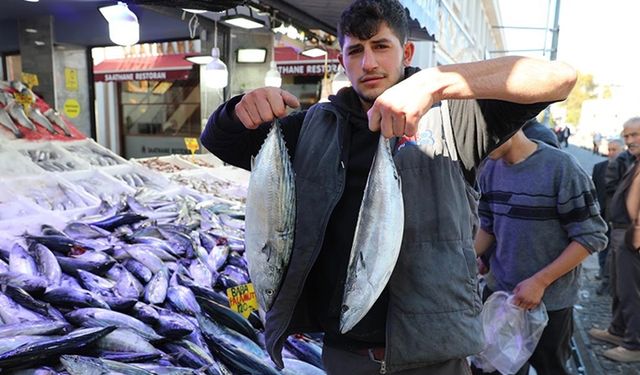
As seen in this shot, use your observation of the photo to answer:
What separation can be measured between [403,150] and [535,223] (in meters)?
1.91

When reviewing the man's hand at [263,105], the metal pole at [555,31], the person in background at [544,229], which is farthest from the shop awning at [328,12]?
the metal pole at [555,31]

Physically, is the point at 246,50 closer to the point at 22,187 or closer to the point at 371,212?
the point at 22,187

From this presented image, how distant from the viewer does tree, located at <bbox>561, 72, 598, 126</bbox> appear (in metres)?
73.8

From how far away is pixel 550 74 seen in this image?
139cm

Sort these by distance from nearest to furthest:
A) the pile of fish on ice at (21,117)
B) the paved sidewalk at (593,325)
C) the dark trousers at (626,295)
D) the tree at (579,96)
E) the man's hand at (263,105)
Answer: the man's hand at (263,105) → the paved sidewalk at (593,325) → the dark trousers at (626,295) → the pile of fish on ice at (21,117) → the tree at (579,96)

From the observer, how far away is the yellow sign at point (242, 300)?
3039 mm

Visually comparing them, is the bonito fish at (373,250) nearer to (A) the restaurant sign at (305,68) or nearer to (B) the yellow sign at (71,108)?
(B) the yellow sign at (71,108)

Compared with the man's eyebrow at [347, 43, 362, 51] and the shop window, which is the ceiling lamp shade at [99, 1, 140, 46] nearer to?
the man's eyebrow at [347, 43, 362, 51]

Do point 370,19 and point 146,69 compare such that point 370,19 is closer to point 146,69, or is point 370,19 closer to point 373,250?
point 373,250

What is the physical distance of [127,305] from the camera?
265cm

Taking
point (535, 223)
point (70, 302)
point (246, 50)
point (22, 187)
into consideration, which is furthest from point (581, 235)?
point (246, 50)

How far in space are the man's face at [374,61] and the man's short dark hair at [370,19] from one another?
0.06 feet

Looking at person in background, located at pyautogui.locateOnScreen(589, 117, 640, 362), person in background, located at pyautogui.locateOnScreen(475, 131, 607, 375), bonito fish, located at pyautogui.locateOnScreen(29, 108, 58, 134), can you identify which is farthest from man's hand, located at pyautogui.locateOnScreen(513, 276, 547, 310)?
bonito fish, located at pyautogui.locateOnScreen(29, 108, 58, 134)

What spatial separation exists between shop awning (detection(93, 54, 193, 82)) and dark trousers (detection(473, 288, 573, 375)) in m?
13.0
